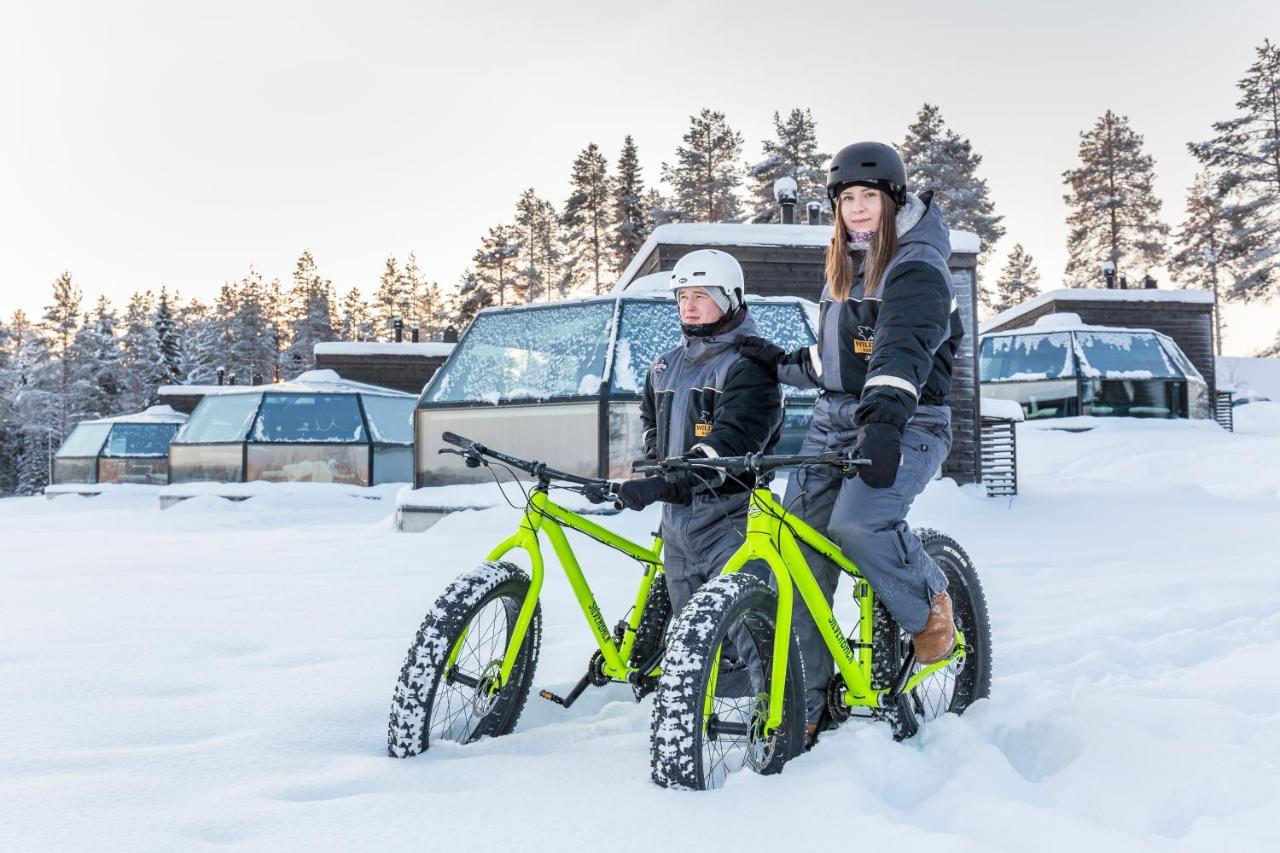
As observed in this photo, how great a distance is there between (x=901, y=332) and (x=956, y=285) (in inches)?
368

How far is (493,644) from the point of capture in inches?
115

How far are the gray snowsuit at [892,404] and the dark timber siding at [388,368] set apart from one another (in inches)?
839

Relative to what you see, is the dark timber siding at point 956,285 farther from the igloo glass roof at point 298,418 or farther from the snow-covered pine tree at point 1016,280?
the snow-covered pine tree at point 1016,280

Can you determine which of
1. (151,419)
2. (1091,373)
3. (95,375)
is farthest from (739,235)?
(95,375)

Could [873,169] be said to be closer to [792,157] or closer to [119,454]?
[119,454]

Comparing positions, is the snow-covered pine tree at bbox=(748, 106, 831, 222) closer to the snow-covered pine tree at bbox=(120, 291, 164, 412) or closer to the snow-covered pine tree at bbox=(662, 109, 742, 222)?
the snow-covered pine tree at bbox=(662, 109, 742, 222)

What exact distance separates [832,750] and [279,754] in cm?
167

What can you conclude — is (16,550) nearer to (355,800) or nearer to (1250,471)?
(355,800)

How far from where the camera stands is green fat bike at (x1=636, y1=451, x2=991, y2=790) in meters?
2.27

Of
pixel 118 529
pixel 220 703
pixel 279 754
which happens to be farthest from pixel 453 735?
pixel 118 529

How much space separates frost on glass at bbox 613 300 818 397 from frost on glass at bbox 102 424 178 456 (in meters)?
16.9

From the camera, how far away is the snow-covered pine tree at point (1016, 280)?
63916 mm

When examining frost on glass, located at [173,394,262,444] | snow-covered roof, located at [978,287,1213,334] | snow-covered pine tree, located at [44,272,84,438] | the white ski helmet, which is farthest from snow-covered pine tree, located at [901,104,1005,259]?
snow-covered pine tree, located at [44,272,84,438]

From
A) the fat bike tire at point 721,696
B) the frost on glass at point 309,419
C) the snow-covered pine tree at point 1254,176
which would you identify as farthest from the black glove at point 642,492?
the snow-covered pine tree at point 1254,176
